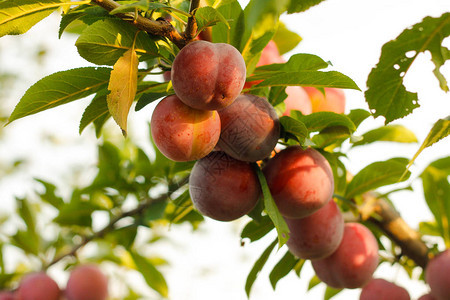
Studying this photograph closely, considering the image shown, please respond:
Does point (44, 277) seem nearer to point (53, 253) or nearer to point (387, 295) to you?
point (53, 253)

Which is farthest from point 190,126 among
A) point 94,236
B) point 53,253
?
point 53,253

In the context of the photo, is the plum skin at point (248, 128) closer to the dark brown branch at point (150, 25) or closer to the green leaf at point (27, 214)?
the dark brown branch at point (150, 25)

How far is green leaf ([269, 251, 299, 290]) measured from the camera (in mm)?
1239

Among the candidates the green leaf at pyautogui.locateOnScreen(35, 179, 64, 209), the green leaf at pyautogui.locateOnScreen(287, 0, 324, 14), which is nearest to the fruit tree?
the green leaf at pyautogui.locateOnScreen(287, 0, 324, 14)

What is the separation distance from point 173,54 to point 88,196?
1.07 meters

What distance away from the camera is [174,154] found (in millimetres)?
800

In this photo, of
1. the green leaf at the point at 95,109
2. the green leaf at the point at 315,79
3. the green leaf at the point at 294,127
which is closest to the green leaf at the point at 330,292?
the green leaf at the point at 294,127

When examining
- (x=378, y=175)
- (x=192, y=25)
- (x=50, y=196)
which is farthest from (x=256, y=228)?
(x=50, y=196)

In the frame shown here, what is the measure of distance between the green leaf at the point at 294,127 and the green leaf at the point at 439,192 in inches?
26.8

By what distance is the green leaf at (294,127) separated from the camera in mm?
863

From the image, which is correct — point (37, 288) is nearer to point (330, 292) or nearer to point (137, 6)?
point (330, 292)

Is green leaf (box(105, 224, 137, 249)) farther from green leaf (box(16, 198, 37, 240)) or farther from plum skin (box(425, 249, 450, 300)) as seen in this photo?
plum skin (box(425, 249, 450, 300))

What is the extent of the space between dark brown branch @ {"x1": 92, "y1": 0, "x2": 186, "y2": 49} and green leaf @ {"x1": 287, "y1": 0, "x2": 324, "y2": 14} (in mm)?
243

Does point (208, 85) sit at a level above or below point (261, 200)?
above
